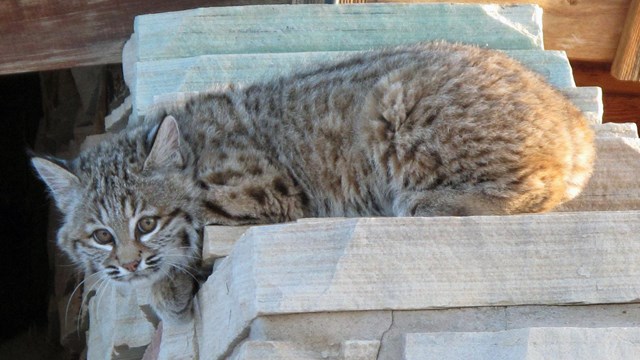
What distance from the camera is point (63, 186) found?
503cm

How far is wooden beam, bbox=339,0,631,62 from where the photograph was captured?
6.16 metres

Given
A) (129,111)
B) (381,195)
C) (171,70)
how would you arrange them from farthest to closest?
(129,111) → (171,70) → (381,195)

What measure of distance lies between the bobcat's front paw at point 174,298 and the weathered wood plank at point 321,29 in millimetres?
1613

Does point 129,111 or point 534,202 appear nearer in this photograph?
point 534,202

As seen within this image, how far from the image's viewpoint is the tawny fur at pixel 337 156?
4.47m

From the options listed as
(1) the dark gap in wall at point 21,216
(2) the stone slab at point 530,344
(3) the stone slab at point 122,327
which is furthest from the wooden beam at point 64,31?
(2) the stone slab at point 530,344

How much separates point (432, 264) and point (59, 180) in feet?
7.01

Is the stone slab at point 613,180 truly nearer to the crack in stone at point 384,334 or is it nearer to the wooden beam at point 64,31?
the crack in stone at point 384,334

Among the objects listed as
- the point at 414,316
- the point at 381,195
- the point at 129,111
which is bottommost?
the point at 129,111

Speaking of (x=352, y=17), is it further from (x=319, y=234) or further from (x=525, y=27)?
(x=319, y=234)

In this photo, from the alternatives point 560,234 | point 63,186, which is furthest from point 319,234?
point 63,186

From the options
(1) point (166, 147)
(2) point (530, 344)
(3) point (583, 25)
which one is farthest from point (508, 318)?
(3) point (583, 25)

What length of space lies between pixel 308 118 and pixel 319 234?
1347 millimetres

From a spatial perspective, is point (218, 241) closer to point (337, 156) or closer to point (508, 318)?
point (337, 156)
